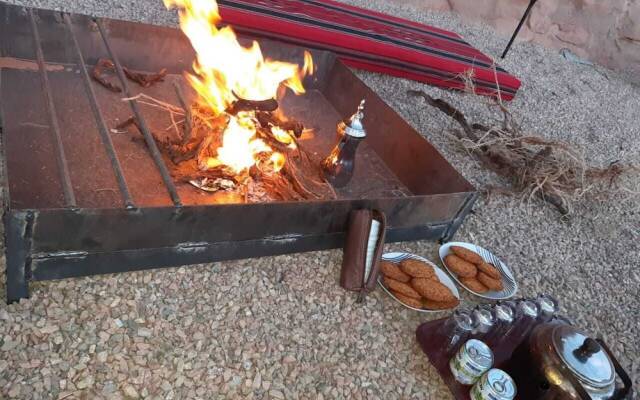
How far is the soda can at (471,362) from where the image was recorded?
6.31ft

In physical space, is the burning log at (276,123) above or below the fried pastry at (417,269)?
above

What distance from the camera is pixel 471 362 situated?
75.8 inches

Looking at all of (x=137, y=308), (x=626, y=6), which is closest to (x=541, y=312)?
(x=137, y=308)

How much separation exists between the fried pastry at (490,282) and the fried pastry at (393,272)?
1.41 feet

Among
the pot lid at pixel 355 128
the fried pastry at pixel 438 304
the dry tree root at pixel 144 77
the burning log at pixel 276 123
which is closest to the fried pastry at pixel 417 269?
the fried pastry at pixel 438 304

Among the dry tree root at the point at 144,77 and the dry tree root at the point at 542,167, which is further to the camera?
the dry tree root at the point at 542,167

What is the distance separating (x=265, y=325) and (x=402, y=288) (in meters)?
0.71

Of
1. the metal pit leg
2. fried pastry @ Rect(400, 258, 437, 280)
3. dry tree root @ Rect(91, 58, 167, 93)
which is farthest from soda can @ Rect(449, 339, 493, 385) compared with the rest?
dry tree root @ Rect(91, 58, 167, 93)

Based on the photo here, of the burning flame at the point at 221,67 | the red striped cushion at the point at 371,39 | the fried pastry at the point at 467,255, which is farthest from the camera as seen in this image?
the red striped cushion at the point at 371,39

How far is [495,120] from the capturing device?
14.9ft

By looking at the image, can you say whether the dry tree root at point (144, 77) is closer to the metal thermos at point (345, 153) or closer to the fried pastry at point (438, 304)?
the metal thermos at point (345, 153)

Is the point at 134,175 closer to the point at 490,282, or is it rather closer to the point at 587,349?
the point at 490,282

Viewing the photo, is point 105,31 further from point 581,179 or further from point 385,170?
point 581,179

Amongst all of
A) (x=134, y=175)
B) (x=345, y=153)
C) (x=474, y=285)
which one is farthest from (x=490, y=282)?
(x=134, y=175)
